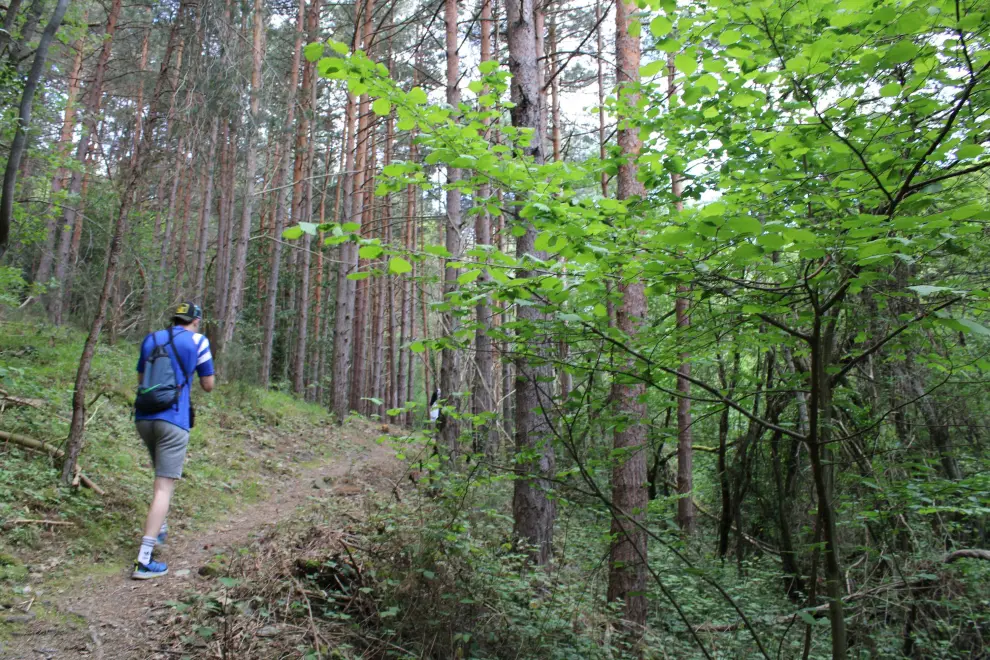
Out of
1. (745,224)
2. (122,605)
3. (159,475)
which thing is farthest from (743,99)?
(122,605)

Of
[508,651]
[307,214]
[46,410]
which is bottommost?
[508,651]

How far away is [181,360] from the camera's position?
438 cm

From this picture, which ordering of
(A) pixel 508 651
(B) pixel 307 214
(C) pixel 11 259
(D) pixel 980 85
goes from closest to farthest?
(D) pixel 980 85 → (A) pixel 508 651 → (C) pixel 11 259 → (B) pixel 307 214

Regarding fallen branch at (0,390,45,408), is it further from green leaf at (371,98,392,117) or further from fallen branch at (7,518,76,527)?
green leaf at (371,98,392,117)

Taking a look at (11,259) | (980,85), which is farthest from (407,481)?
(11,259)

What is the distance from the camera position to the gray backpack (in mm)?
4250

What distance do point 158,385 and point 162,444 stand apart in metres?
0.44

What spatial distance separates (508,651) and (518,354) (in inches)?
81.0

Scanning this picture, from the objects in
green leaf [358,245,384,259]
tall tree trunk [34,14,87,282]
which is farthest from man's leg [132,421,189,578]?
tall tree trunk [34,14,87,282]

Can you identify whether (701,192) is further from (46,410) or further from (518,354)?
(46,410)

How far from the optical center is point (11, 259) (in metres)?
13.4

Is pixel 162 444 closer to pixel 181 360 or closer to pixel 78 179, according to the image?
pixel 181 360

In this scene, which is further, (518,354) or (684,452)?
(684,452)

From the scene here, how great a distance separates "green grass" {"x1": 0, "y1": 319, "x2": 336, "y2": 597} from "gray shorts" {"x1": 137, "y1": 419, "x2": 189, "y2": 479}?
0.85m
